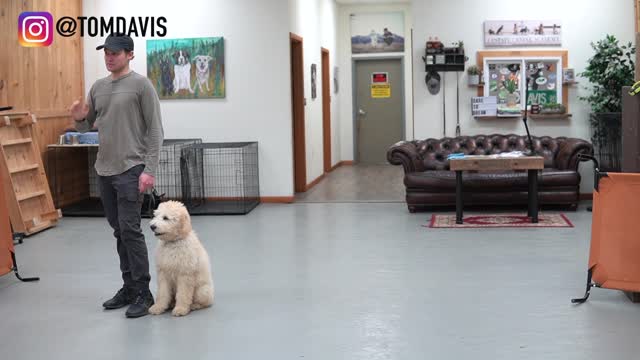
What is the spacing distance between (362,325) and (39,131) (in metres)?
5.92

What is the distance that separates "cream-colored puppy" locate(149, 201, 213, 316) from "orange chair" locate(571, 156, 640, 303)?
2.32 m

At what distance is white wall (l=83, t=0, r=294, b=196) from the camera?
10.1 meters

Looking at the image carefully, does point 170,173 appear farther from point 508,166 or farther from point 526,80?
point 526,80

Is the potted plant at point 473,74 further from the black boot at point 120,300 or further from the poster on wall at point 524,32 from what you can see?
the black boot at point 120,300

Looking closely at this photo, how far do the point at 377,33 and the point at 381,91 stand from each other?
41.8 inches

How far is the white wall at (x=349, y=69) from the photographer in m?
15.0

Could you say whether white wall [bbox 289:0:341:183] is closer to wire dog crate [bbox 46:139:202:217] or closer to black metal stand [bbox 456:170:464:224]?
wire dog crate [bbox 46:139:202:217]

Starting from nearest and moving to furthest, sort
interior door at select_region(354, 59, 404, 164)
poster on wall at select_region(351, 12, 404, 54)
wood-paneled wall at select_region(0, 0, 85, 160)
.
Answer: wood-paneled wall at select_region(0, 0, 85, 160)
poster on wall at select_region(351, 12, 404, 54)
interior door at select_region(354, 59, 404, 164)

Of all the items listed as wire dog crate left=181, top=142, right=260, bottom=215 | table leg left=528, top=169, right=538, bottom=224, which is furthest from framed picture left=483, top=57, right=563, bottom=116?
wire dog crate left=181, top=142, right=260, bottom=215

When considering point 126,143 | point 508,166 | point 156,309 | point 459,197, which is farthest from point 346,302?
point 508,166

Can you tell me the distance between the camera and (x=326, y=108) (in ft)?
44.7

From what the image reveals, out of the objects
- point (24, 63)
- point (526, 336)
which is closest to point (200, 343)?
point (526, 336)

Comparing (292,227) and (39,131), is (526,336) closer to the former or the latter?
(292,227)

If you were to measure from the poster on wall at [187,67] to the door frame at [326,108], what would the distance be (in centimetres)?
337
